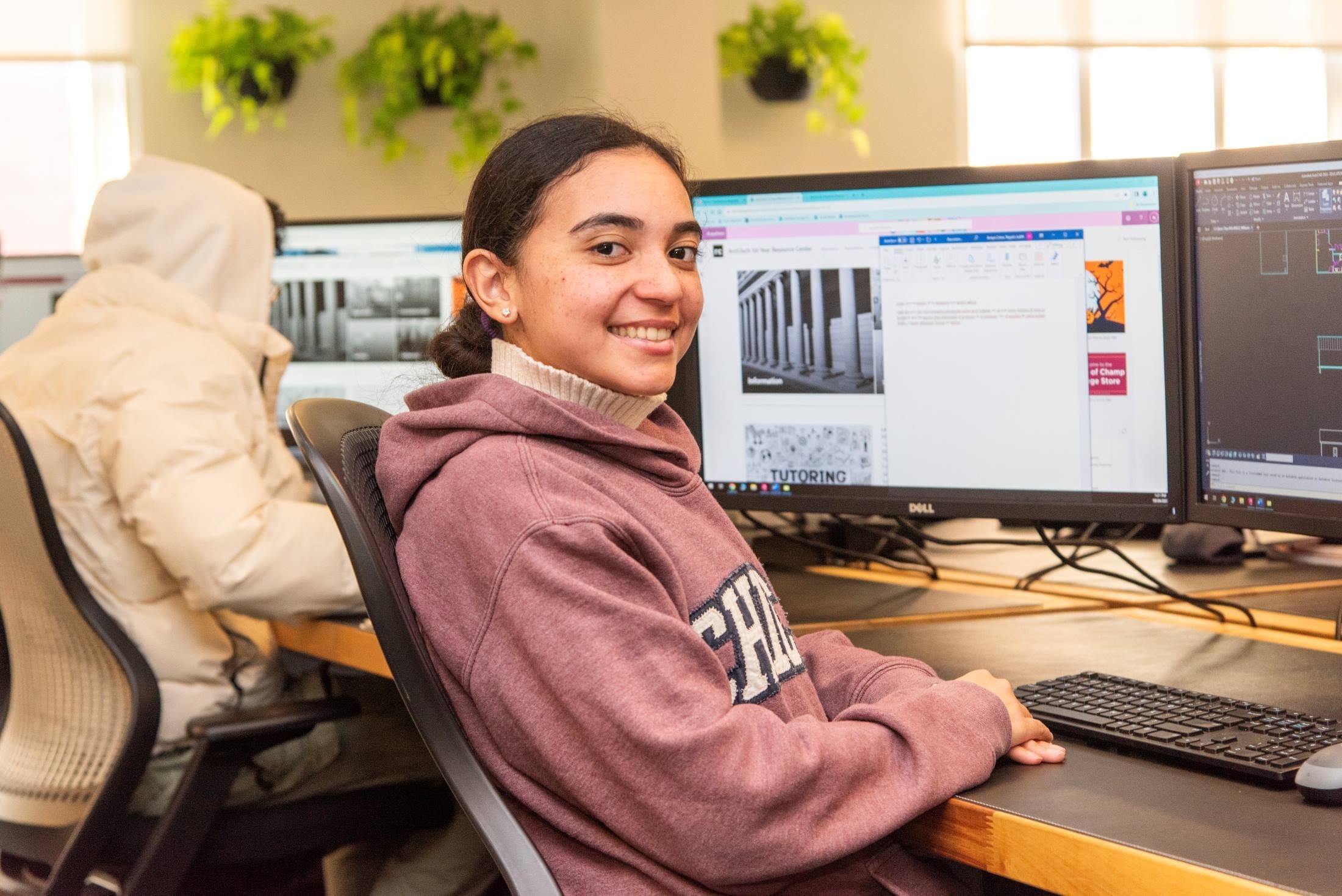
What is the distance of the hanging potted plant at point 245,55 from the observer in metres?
4.02

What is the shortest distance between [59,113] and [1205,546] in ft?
12.8

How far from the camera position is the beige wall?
12.5 feet

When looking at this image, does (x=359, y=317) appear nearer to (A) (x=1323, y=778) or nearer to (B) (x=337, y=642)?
(B) (x=337, y=642)

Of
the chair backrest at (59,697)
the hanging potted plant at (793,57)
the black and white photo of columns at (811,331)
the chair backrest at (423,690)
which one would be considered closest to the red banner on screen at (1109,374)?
the black and white photo of columns at (811,331)

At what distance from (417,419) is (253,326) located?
40.8 inches

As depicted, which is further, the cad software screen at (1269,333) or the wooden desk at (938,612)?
the wooden desk at (938,612)

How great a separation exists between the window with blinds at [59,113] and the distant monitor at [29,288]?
1.77m

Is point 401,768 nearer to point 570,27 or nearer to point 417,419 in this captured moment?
point 417,419

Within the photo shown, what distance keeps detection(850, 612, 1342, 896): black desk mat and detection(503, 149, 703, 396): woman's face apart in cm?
40

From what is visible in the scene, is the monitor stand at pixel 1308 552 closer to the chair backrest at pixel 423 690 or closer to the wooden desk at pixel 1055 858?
the wooden desk at pixel 1055 858

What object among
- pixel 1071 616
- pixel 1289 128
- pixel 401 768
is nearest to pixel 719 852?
pixel 1071 616

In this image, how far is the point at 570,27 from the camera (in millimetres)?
4102

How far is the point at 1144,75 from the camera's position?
5.61 m

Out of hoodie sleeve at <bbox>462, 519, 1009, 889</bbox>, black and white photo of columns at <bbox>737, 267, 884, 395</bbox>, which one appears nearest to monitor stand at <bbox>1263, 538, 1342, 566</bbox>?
black and white photo of columns at <bbox>737, 267, 884, 395</bbox>
